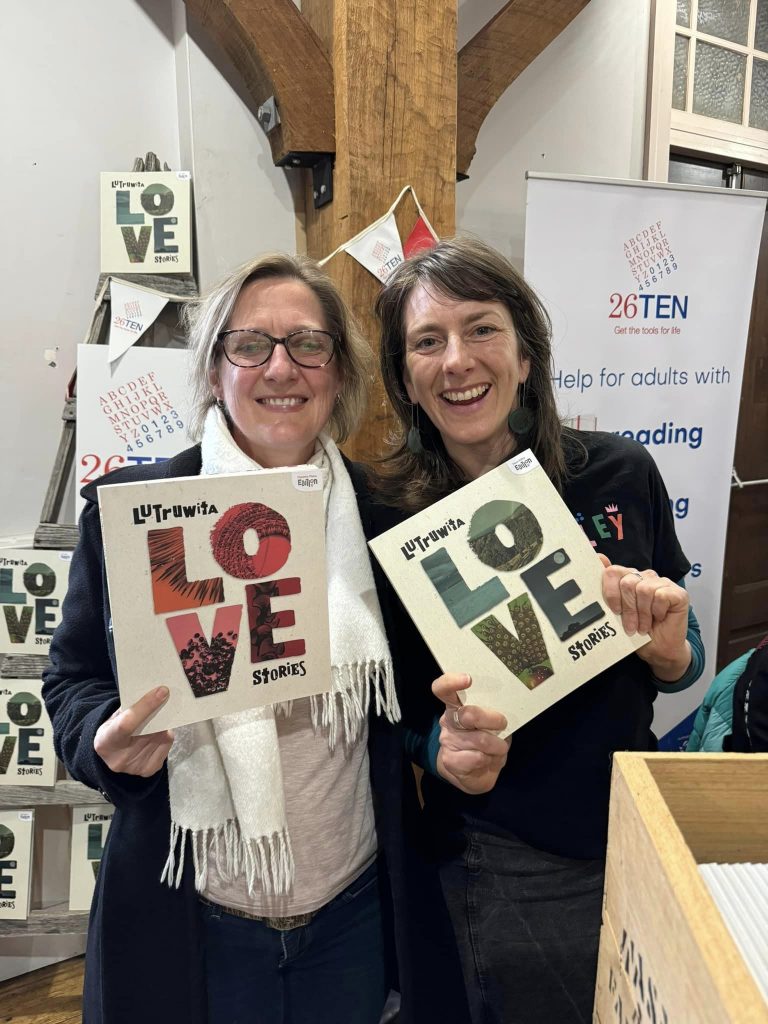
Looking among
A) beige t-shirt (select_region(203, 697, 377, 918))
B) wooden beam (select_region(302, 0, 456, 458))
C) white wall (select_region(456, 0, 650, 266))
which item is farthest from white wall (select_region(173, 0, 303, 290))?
beige t-shirt (select_region(203, 697, 377, 918))

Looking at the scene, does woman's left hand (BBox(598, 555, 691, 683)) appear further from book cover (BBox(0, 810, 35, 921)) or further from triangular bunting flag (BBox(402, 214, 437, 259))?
book cover (BBox(0, 810, 35, 921))

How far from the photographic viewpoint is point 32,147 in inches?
73.5

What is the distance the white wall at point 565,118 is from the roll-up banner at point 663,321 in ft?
1.24

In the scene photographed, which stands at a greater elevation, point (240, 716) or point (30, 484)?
point (30, 484)

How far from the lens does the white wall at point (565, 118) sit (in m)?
Answer: 2.41

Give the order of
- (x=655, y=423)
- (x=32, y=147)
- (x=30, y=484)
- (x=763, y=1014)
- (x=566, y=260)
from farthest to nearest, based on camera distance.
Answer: (x=655, y=423) < (x=566, y=260) < (x=30, y=484) < (x=32, y=147) < (x=763, y=1014)

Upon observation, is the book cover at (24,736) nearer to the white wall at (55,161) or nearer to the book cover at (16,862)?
the book cover at (16,862)

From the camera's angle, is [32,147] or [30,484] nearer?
[32,147]

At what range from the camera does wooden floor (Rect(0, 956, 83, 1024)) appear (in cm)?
198

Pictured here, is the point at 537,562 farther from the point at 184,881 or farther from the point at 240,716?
the point at 184,881

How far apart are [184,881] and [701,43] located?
11.0 feet

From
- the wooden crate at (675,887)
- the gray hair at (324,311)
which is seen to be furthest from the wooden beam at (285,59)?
the wooden crate at (675,887)

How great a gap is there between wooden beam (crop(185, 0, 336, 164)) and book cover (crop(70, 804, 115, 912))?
76.4 inches

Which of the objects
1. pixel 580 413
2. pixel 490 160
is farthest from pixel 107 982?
pixel 490 160
